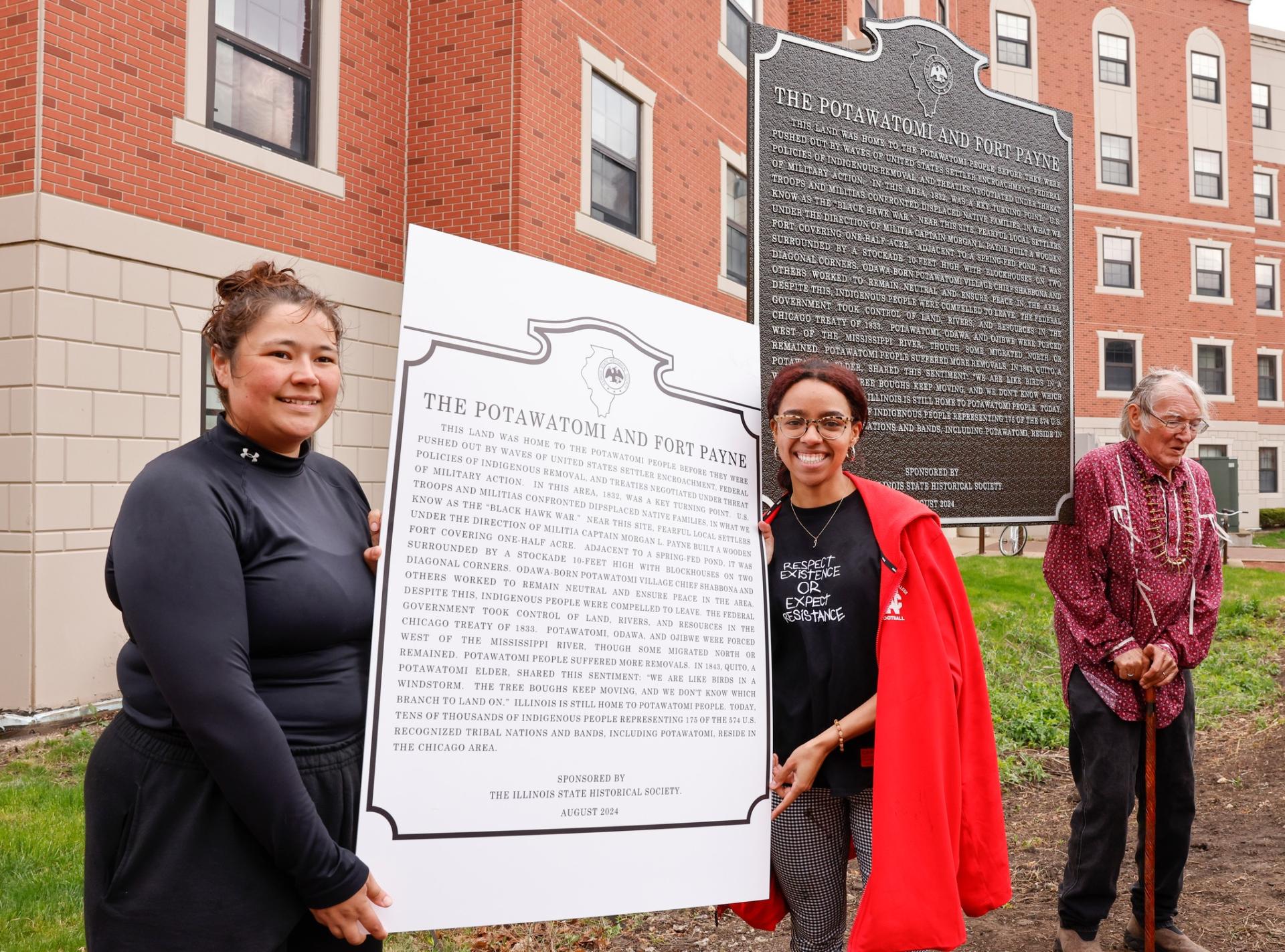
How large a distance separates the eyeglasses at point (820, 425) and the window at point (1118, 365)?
1095 inches

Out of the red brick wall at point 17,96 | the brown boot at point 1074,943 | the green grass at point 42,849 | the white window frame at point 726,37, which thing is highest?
the white window frame at point 726,37

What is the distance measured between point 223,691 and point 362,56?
9.18 m

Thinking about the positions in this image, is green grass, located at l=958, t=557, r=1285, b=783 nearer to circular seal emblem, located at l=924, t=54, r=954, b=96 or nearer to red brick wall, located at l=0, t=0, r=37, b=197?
circular seal emblem, located at l=924, t=54, r=954, b=96

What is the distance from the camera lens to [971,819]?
2.60 meters

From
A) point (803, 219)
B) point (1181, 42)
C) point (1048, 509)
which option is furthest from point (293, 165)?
point (1181, 42)

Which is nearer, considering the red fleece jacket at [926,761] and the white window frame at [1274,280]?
the red fleece jacket at [926,761]

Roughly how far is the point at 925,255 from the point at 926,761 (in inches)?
92.5

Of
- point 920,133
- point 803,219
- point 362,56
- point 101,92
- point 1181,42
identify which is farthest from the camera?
point 1181,42

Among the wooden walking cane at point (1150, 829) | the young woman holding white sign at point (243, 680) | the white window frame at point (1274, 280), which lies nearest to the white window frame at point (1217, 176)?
the white window frame at point (1274, 280)

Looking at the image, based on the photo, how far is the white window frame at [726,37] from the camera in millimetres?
13234

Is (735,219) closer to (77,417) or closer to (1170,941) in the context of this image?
(77,417)

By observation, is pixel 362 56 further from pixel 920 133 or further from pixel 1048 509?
pixel 1048 509

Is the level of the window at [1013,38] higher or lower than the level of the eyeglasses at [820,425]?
higher

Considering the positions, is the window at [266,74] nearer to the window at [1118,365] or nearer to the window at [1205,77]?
the window at [1118,365]
